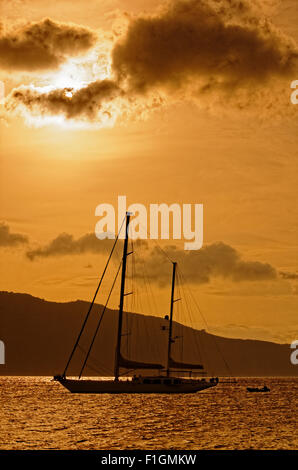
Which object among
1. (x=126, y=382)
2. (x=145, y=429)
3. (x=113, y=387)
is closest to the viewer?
(x=145, y=429)

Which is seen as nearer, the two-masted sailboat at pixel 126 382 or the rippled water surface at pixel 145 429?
the rippled water surface at pixel 145 429

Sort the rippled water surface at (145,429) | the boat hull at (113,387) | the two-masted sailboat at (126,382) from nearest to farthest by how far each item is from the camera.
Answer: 1. the rippled water surface at (145,429)
2. the two-masted sailboat at (126,382)
3. the boat hull at (113,387)

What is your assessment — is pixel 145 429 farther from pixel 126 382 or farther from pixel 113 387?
pixel 126 382

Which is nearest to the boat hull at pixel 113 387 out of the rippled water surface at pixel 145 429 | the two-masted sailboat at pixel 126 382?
the two-masted sailboat at pixel 126 382

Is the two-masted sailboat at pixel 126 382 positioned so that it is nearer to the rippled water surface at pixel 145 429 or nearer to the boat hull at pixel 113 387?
the boat hull at pixel 113 387

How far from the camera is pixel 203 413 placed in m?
122

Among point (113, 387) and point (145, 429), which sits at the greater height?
point (113, 387)

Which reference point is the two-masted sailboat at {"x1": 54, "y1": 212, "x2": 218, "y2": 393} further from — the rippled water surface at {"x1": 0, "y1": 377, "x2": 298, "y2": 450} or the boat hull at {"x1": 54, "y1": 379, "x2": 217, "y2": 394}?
A: the rippled water surface at {"x1": 0, "y1": 377, "x2": 298, "y2": 450}

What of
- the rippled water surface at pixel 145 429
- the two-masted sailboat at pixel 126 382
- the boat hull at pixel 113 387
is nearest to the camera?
the rippled water surface at pixel 145 429

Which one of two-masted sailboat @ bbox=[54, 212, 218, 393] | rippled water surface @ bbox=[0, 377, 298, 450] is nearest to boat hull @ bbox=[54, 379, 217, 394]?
two-masted sailboat @ bbox=[54, 212, 218, 393]

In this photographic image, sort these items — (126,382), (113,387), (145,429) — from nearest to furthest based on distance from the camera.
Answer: (145,429) → (113,387) → (126,382)

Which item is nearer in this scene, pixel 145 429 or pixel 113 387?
pixel 145 429

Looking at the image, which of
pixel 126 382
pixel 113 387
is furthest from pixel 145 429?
pixel 126 382
